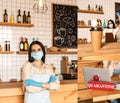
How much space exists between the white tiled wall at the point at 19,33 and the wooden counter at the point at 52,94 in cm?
181

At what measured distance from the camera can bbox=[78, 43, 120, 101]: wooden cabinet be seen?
48 cm

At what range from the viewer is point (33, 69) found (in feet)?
4.21

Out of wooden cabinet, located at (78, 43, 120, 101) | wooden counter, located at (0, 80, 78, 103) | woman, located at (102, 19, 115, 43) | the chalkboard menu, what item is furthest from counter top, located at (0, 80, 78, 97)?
the chalkboard menu

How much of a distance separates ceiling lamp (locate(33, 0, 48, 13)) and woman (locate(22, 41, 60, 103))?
208cm

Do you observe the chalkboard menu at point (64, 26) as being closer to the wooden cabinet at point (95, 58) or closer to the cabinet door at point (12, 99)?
the cabinet door at point (12, 99)

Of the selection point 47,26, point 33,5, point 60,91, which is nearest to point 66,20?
point 47,26

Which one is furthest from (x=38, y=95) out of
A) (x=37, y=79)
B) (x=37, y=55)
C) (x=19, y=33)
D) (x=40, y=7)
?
(x=40, y=7)

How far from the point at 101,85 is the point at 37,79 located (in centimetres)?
83

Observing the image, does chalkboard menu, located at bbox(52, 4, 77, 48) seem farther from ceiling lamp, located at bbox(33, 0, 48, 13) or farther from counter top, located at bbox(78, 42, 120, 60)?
counter top, located at bbox(78, 42, 120, 60)

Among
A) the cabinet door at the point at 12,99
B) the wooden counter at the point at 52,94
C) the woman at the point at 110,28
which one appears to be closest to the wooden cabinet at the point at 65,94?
the wooden counter at the point at 52,94

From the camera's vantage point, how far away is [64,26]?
362cm

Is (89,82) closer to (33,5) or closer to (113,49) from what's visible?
(113,49)

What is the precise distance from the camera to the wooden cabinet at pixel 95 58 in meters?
0.48

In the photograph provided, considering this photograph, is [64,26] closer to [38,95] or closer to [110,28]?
[38,95]
